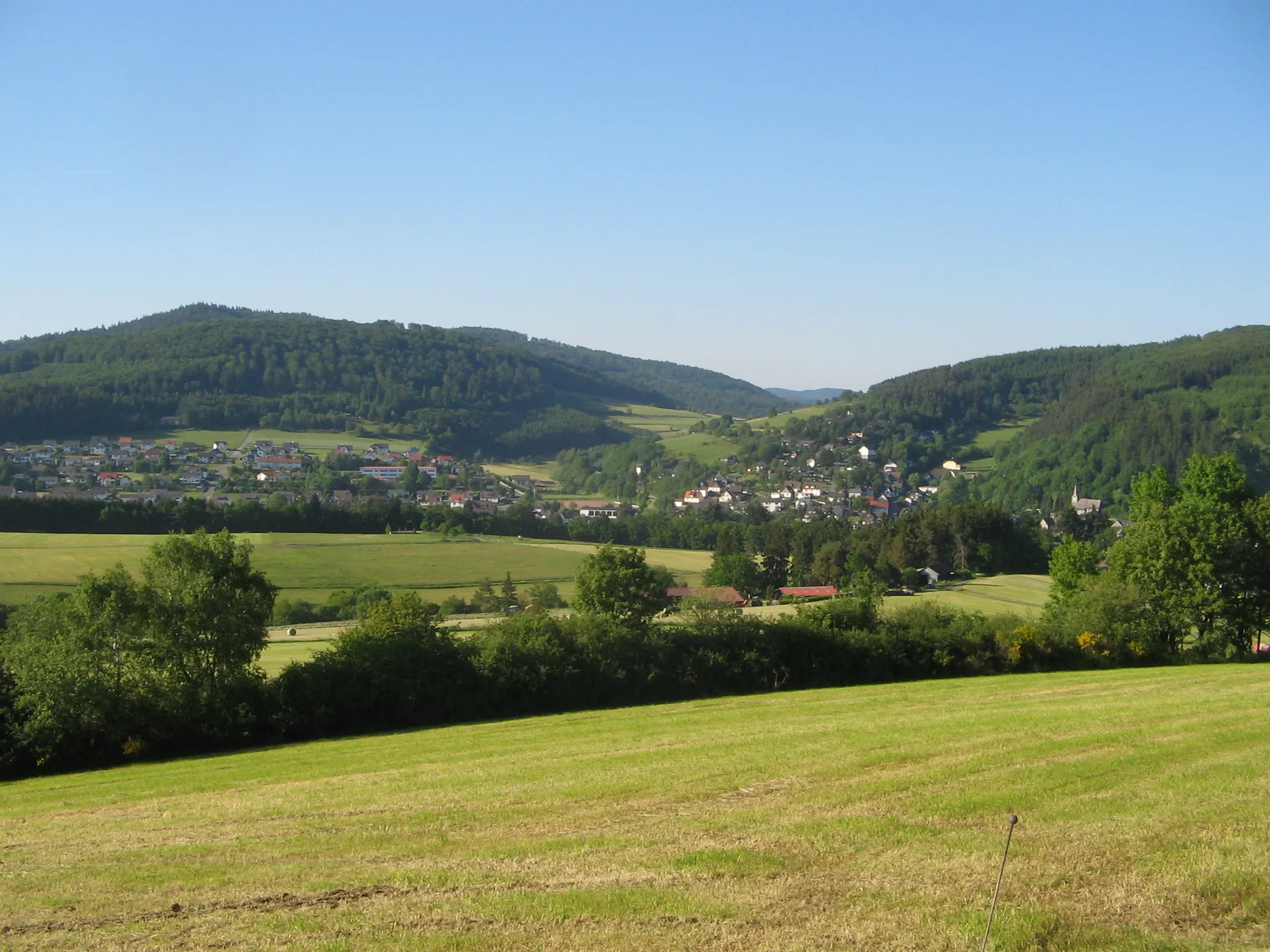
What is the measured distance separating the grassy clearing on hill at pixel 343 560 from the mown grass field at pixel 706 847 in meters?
47.0

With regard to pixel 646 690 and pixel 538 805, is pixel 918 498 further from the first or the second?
pixel 538 805

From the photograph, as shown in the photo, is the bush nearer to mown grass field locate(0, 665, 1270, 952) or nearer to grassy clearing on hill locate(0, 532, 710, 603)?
mown grass field locate(0, 665, 1270, 952)

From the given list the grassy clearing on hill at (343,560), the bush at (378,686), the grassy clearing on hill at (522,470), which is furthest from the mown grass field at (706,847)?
the grassy clearing on hill at (522,470)

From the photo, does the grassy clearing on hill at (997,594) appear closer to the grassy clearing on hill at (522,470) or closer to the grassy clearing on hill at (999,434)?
the grassy clearing on hill at (999,434)

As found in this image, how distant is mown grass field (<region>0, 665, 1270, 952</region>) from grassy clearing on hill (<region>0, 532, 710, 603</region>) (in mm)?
46958

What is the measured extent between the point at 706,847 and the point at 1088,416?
471ft

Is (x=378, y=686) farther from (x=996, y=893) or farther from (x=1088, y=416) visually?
(x=1088, y=416)

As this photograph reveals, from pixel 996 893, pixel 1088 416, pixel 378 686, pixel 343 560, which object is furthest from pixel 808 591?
pixel 1088 416

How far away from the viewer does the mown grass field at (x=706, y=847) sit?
9.05m

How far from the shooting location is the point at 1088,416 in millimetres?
141625

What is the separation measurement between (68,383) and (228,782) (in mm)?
169627

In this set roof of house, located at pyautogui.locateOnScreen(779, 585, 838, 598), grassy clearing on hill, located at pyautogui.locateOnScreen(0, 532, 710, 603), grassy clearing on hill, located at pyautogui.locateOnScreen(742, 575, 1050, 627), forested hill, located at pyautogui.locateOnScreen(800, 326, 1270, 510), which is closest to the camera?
grassy clearing on hill, located at pyautogui.locateOnScreen(742, 575, 1050, 627)

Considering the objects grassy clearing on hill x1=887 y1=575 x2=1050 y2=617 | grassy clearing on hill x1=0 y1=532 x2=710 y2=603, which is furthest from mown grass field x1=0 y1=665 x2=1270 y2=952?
grassy clearing on hill x1=0 y1=532 x2=710 y2=603

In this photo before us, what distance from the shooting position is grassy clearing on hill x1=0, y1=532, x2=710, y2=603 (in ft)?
214
